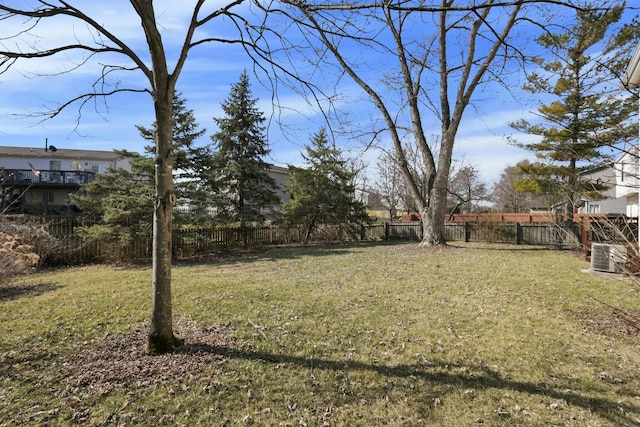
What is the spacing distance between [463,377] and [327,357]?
55.6 inches

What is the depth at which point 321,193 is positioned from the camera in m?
17.9

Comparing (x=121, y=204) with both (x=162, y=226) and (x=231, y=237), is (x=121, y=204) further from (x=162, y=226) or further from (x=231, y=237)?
(x=162, y=226)

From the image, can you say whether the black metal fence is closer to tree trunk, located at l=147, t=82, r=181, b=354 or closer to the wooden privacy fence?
the wooden privacy fence

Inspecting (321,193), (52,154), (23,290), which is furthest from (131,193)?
(52,154)

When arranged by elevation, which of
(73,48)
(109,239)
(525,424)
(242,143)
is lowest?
(525,424)

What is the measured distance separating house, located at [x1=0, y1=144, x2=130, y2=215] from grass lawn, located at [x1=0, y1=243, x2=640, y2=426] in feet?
65.9

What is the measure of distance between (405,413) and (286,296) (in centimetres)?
360

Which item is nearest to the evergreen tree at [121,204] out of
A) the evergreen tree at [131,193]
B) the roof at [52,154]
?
the evergreen tree at [131,193]

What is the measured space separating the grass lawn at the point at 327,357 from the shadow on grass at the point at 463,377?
0.7 inches

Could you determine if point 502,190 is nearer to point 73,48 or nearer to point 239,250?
point 239,250

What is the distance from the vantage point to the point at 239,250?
49.6 ft

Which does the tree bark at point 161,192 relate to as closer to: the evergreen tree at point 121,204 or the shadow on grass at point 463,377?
the shadow on grass at point 463,377

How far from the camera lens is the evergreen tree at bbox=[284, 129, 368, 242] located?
17406 mm

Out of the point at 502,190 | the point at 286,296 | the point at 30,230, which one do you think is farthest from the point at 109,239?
the point at 502,190
